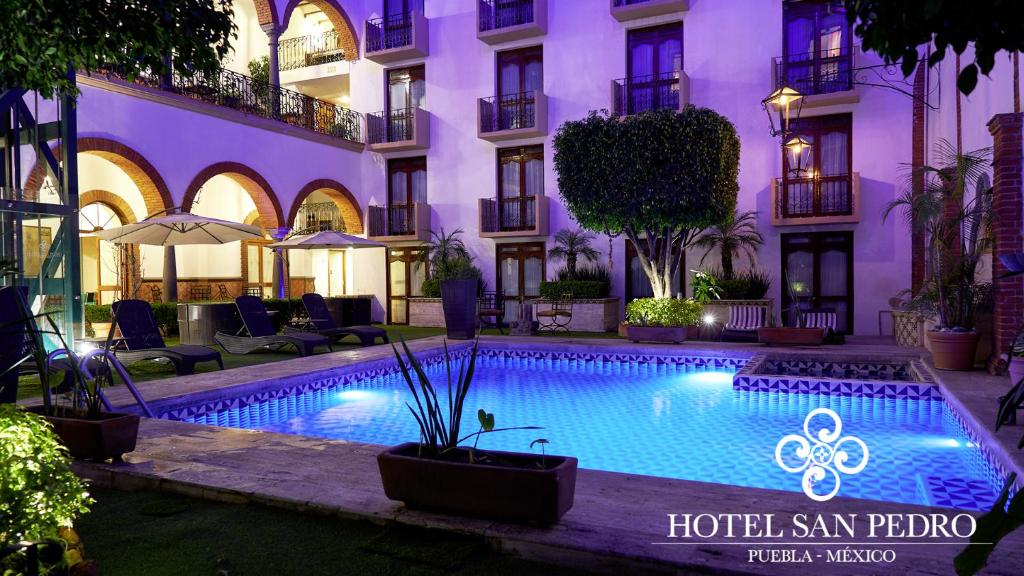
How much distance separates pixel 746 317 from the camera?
1280 cm

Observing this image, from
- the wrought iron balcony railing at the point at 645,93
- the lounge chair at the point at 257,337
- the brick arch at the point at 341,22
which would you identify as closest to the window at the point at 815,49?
the wrought iron balcony railing at the point at 645,93

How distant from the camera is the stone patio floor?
95.7 inches

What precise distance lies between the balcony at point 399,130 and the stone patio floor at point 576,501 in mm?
13514

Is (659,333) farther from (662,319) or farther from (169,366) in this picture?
(169,366)

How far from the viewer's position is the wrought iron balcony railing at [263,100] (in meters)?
13.5

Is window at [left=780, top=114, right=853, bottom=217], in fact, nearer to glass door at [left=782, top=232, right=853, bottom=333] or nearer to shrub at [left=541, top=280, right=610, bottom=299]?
glass door at [left=782, top=232, right=853, bottom=333]

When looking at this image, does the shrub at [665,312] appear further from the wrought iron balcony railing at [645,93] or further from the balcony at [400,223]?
the balcony at [400,223]

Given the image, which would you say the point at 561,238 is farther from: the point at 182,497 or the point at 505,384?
the point at 182,497

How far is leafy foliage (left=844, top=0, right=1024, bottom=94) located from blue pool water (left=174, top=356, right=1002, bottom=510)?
12.0ft

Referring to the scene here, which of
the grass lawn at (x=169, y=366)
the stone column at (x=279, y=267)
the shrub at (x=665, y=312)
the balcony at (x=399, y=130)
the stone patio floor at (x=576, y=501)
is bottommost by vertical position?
the grass lawn at (x=169, y=366)

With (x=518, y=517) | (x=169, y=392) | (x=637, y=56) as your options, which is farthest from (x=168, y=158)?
(x=518, y=517)

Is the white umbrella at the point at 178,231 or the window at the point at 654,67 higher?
the window at the point at 654,67

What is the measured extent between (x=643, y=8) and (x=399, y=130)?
703 centimetres

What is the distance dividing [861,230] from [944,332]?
6.91 meters
